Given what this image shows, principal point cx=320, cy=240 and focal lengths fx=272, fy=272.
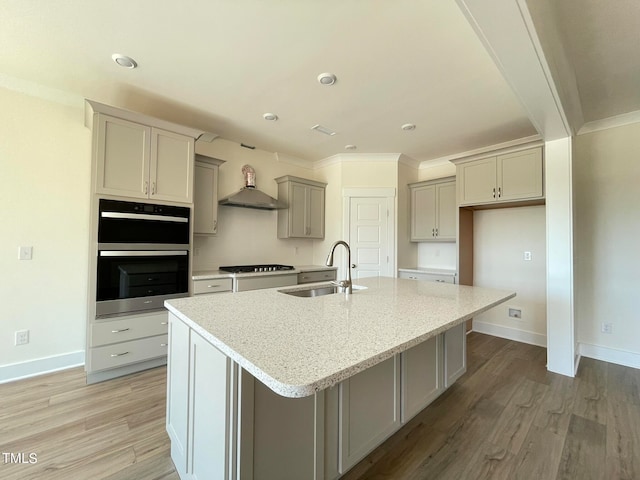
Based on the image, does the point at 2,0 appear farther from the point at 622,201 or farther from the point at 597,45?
the point at 622,201

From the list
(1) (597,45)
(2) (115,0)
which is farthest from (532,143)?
(2) (115,0)

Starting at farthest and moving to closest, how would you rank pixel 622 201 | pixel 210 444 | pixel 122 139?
1. pixel 622 201
2. pixel 122 139
3. pixel 210 444

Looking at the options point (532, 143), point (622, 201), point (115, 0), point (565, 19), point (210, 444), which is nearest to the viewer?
point (210, 444)

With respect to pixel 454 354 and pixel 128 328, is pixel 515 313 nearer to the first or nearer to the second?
pixel 454 354

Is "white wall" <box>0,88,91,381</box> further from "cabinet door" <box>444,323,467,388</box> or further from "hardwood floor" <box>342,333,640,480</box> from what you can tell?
"cabinet door" <box>444,323,467,388</box>

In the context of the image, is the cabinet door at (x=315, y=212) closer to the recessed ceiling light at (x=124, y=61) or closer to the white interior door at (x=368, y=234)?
the white interior door at (x=368, y=234)

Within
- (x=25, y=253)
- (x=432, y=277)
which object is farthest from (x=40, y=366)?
(x=432, y=277)

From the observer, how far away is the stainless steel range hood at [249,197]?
3.43m

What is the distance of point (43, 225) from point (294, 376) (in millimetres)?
3186

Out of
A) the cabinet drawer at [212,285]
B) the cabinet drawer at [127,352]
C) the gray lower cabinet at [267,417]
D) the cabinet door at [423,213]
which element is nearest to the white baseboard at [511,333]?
the cabinet door at [423,213]

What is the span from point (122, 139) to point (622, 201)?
5057mm

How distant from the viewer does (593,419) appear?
196 cm

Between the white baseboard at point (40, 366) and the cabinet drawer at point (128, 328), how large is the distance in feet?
2.12

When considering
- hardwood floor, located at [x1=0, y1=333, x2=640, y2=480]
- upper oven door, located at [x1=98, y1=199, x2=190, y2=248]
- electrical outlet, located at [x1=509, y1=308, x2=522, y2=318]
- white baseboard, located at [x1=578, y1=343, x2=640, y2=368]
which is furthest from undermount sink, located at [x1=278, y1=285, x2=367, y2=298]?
white baseboard, located at [x1=578, y1=343, x2=640, y2=368]
